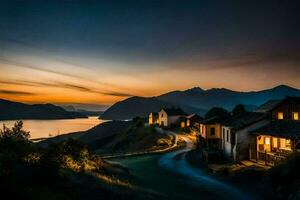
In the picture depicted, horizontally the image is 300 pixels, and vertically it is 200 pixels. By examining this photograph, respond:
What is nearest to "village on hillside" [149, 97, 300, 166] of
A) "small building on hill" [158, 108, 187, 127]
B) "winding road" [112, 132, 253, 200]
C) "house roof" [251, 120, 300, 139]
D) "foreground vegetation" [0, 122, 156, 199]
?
"house roof" [251, 120, 300, 139]

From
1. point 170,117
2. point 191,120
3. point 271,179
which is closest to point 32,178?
point 271,179

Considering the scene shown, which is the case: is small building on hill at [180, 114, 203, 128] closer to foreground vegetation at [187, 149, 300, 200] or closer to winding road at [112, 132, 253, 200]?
winding road at [112, 132, 253, 200]

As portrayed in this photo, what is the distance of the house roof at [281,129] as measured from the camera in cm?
3129

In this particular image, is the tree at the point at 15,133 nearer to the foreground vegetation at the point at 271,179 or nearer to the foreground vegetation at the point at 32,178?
the foreground vegetation at the point at 32,178

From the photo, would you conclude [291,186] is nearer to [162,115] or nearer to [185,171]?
[185,171]

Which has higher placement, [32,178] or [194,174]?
[32,178]

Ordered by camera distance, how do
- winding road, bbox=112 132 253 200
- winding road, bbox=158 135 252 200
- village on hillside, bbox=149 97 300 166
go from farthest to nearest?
village on hillside, bbox=149 97 300 166 → winding road, bbox=158 135 252 200 → winding road, bbox=112 132 253 200

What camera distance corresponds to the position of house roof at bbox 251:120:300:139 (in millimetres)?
31291

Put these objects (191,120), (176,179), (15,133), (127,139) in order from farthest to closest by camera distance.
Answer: (191,120), (127,139), (176,179), (15,133)

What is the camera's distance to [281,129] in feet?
111

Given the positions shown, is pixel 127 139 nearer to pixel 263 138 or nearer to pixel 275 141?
pixel 263 138

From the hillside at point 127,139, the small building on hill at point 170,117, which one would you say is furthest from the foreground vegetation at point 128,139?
the small building on hill at point 170,117

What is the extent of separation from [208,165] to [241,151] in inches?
198

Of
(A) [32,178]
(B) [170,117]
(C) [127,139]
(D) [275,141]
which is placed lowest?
(C) [127,139]
